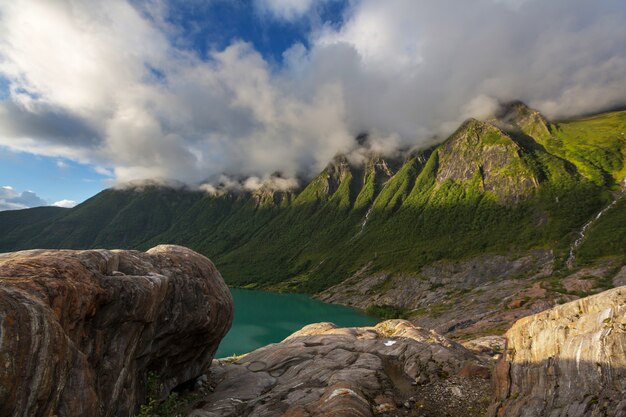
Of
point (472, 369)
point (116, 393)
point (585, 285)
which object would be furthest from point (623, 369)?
point (585, 285)

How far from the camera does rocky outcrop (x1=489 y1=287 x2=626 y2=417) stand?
49.1 feet

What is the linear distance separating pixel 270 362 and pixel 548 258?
198 metres

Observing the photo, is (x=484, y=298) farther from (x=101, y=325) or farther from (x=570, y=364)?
(x=101, y=325)

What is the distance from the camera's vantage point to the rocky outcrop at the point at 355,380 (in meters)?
20.5

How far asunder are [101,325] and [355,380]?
1643 cm

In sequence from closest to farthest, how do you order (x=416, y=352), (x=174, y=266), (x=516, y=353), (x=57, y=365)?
1. (x=57, y=365)
2. (x=516, y=353)
3. (x=174, y=266)
4. (x=416, y=352)

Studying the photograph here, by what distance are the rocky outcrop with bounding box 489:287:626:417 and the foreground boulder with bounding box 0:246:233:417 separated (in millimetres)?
20327

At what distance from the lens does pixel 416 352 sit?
28.6 m

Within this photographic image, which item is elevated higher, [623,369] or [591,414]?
[623,369]

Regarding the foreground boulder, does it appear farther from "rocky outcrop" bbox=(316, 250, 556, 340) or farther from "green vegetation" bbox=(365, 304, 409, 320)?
"green vegetation" bbox=(365, 304, 409, 320)

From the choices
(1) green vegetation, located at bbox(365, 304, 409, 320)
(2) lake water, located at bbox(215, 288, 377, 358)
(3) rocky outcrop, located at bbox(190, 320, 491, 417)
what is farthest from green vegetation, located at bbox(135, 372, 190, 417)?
(1) green vegetation, located at bbox(365, 304, 409, 320)

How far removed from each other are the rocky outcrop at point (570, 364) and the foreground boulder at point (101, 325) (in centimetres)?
2033

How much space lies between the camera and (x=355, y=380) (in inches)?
944

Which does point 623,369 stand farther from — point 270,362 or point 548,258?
point 548,258
